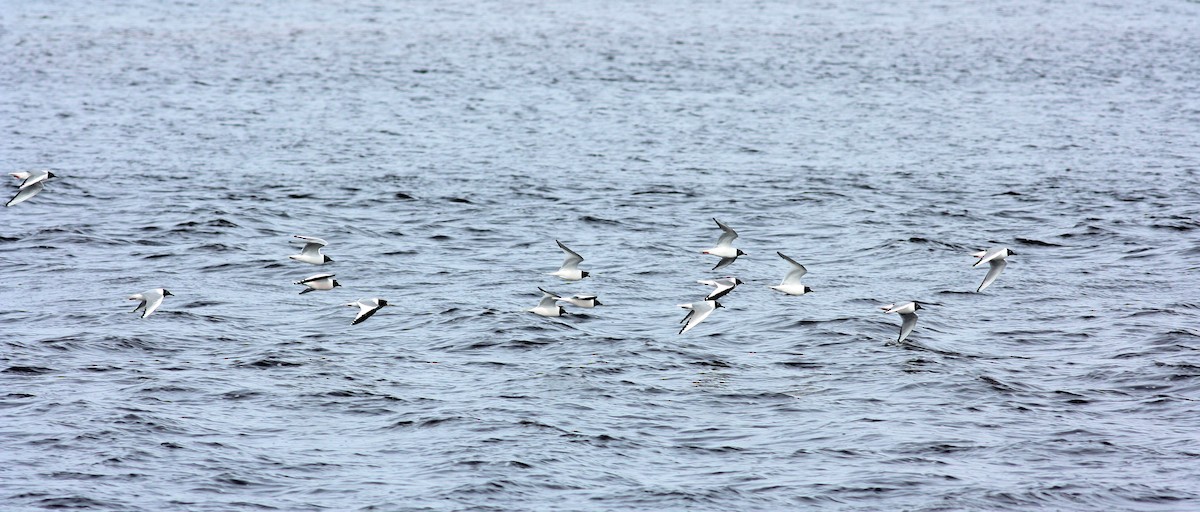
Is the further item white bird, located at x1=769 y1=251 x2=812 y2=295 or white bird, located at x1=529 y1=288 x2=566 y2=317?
white bird, located at x1=769 y1=251 x2=812 y2=295

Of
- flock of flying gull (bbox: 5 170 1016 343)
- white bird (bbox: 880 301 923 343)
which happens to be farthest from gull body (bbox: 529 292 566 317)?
white bird (bbox: 880 301 923 343)

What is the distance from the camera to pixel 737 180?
40.0 m

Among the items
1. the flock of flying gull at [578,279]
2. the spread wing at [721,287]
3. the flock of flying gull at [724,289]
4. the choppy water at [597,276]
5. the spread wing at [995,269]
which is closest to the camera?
the choppy water at [597,276]

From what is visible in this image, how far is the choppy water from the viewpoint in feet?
63.8

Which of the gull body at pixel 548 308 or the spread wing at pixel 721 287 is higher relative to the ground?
the spread wing at pixel 721 287

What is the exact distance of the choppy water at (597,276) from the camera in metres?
19.5

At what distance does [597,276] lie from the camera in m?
30.4

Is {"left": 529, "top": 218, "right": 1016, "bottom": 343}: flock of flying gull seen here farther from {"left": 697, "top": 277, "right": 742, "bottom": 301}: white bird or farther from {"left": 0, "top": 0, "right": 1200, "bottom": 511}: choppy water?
{"left": 0, "top": 0, "right": 1200, "bottom": 511}: choppy water

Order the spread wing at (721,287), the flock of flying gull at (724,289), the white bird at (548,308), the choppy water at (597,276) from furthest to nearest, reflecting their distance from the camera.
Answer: the spread wing at (721,287), the white bird at (548,308), the flock of flying gull at (724,289), the choppy water at (597,276)

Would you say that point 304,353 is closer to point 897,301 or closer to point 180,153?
point 897,301

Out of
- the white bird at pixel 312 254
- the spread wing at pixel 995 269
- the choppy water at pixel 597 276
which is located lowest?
the choppy water at pixel 597 276

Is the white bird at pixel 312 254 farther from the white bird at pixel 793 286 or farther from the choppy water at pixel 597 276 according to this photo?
the white bird at pixel 793 286

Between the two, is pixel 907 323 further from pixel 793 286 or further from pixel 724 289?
pixel 724 289

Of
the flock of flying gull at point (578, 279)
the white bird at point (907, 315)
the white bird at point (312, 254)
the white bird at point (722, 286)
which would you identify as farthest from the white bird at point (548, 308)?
the white bird at point (907, 315)
